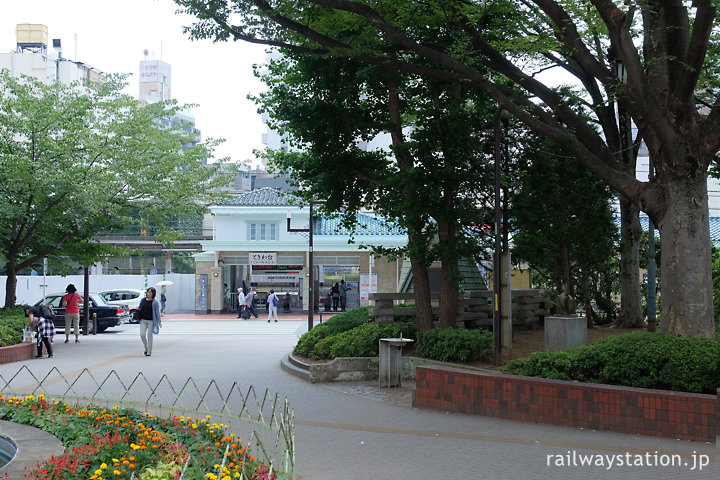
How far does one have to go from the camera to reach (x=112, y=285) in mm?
42812

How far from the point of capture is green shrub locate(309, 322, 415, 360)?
14.5m

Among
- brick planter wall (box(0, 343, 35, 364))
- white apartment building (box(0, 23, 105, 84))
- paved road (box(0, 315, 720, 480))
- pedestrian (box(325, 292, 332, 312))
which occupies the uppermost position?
white apartment building (box(0, 23, 105, 84))

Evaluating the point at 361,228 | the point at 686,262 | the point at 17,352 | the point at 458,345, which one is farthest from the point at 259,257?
the point at 686,262

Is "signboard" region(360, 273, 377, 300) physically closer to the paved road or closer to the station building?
the station building

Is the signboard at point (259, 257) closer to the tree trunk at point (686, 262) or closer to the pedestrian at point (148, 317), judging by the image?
the pedestrian at point (148, 317)

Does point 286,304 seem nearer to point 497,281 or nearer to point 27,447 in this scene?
point 497,281

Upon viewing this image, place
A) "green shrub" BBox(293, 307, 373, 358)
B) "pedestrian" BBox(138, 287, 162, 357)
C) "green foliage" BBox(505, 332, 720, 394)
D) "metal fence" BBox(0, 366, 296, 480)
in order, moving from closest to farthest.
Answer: "metal fence" BBox(0, 366, 296, 480) < "green foliage" BBox(505, 332, 720, 394) < "green shrub" BBox(293, 307, 373, 358) < "pedestrian" BBox(138, 287, 162, 357)

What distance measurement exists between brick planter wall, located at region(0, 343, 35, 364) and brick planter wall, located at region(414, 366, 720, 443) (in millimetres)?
10659

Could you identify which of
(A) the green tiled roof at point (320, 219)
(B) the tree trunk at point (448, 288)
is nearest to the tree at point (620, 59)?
(B) the tree trunk at point (448, 288)

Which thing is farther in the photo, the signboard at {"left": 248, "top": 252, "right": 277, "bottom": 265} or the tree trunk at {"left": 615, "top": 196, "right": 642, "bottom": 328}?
the signboard at {"left": 248, "top": 252, "right": 277, "bottom": 265}

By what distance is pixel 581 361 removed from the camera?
976cm

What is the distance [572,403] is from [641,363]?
38.8 inches

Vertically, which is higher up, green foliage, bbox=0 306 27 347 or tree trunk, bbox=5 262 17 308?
tree trunk, bbox=5 262 17 308

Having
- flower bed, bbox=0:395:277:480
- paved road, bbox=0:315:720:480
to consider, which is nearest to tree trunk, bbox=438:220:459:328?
paved road, bbox=0:315:720:480
